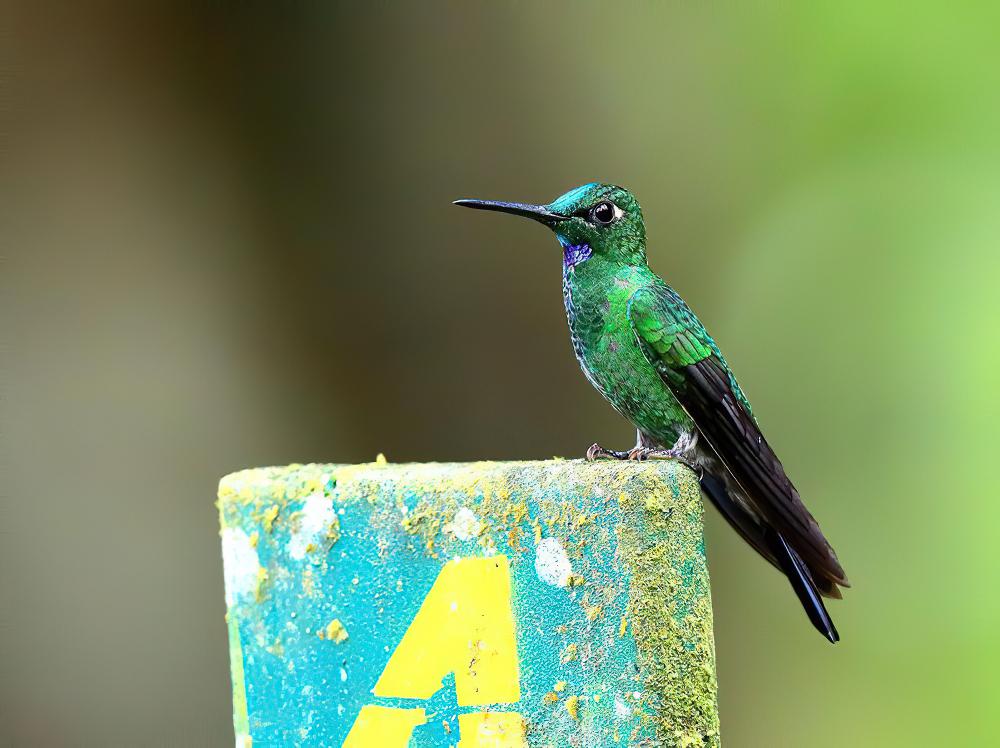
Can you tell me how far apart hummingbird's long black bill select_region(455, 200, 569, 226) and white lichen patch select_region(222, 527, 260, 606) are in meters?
0.99

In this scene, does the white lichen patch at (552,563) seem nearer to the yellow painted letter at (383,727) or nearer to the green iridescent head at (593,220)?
the yellow painted letter at (383,727)

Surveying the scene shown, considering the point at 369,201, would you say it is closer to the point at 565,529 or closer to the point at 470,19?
the point at 470,19

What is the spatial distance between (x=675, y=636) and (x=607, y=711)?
18cm

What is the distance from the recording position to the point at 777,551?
2.66 meters

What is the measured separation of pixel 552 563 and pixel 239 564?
2.04 ft

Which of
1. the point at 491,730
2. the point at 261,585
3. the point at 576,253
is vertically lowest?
the point at 491,730

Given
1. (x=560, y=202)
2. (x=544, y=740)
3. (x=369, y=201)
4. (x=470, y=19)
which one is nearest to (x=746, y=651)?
(x=369, y=201)

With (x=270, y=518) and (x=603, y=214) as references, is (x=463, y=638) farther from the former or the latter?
(x=603, y=214)

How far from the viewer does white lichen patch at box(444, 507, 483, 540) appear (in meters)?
1.99

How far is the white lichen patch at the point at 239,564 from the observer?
2.13 m

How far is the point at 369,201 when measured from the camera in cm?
662

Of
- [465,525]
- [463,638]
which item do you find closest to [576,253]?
[465,525]

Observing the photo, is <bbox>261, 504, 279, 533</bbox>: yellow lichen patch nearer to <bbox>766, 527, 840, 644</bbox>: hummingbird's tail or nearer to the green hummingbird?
the green hummingbird

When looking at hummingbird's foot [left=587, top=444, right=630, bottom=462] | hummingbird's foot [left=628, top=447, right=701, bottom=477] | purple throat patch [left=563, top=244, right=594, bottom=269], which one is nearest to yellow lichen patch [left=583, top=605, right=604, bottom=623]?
hummingbird's foot [left=587, top=444, right=630, bottom=462]
